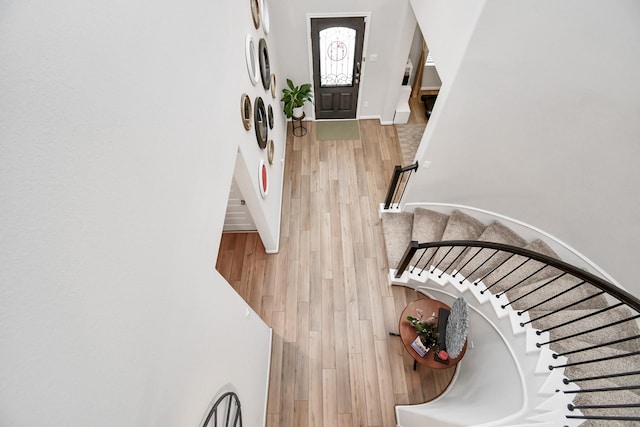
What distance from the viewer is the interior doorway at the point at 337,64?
464 centimetres

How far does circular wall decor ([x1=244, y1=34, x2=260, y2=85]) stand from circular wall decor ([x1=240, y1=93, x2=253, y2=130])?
0.98 feet

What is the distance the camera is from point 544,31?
2.35m

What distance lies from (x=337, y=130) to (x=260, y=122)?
2.71 meters

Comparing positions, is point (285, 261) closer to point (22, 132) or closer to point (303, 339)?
point (303, 339)

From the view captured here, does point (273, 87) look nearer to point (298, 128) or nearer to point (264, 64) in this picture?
point (264, 64)

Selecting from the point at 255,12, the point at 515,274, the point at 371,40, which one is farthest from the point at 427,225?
the point at 255,12

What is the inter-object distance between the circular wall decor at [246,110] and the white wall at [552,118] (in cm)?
192

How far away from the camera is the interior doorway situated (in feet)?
15.2

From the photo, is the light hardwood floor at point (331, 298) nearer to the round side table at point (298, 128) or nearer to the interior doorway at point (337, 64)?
the round side table at point (298, 128)

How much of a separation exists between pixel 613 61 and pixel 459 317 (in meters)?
2.31

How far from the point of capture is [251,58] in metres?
2.97

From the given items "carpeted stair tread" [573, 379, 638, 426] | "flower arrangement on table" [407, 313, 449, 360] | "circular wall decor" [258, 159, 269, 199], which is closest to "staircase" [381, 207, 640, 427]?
"carpeted stair tread" [573, 379, 638, 426]

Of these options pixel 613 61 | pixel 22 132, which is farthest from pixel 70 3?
pixel 613 61

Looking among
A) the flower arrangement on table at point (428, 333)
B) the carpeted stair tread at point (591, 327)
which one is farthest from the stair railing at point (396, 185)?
the carpeted stair tread at point (591, 327)
